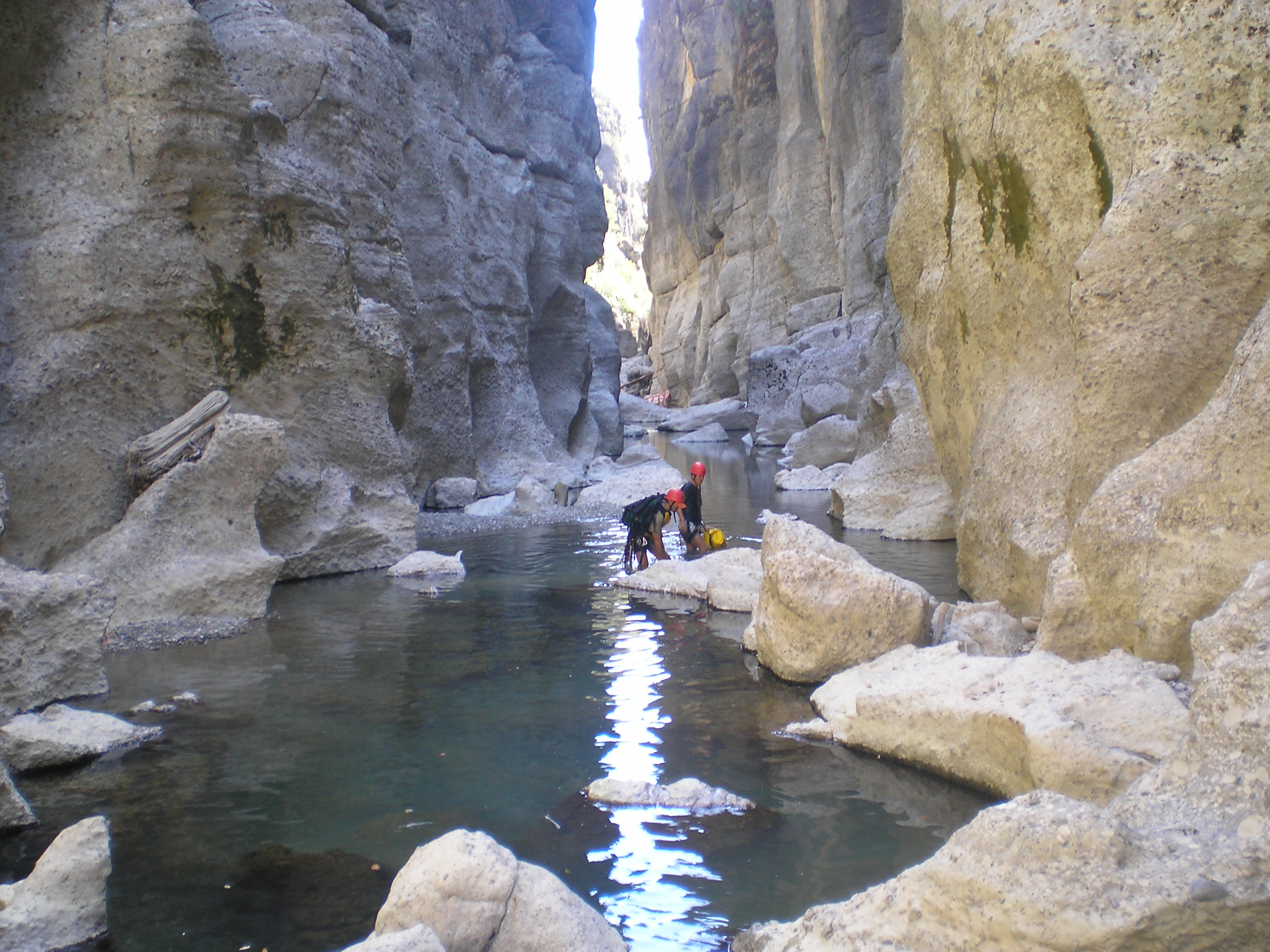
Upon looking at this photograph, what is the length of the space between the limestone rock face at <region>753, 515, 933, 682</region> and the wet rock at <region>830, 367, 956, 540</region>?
5.69m

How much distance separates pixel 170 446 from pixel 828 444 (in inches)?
536

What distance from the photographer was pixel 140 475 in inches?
326

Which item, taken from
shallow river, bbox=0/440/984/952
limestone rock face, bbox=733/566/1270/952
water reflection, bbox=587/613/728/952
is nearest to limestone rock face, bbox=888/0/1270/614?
limestone rock face, bbox=733/566/1270/952

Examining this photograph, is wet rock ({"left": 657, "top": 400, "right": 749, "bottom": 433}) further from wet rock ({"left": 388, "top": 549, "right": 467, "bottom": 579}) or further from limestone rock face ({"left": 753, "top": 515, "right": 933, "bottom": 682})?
limestone rock face ({"left": 753, "top": 515, "right": 933, "bottom": 682})

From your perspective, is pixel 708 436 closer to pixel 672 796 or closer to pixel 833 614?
pixel 833 614

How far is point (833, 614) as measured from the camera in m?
5.67

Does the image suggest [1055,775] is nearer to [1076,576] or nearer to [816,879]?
[816,879]

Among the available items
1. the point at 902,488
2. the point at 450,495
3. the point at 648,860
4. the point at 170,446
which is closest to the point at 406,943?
the point at 648,860

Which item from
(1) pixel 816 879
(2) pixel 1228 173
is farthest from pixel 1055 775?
(2) pixel 1228 173

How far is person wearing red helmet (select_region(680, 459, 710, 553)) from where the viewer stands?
9930 mm

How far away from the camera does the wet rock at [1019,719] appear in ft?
11.9

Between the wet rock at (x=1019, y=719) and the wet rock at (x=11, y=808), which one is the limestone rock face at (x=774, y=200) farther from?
the wet rock at (x=11, y=808)

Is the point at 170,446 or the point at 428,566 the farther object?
the point at 428,566

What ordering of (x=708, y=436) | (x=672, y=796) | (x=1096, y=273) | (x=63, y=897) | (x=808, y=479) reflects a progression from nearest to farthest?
(x=63, y=897), (x=672, y=796), (x=1096, y=273), (x=808, y=479), (x=708, y=436)
